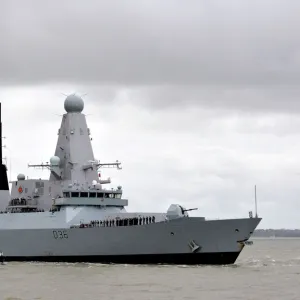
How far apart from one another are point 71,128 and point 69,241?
7.98m

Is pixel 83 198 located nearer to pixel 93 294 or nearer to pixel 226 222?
pixel 226 222

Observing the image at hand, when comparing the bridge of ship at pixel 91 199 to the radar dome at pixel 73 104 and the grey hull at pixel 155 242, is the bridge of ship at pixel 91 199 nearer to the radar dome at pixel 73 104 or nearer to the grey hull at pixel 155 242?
the grey hull at pixel 155 242

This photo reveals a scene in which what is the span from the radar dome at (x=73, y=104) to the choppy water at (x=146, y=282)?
35.7 ft

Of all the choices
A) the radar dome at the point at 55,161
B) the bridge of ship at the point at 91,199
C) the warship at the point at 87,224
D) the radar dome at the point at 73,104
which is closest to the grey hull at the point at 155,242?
the warship at the point at 87,224

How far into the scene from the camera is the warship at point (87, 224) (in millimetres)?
43438

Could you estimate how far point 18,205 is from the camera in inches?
2012

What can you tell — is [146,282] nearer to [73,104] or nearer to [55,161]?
[55,161]

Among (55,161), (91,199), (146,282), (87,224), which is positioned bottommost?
(146,282)

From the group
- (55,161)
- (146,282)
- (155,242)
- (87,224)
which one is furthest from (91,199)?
(146,282)

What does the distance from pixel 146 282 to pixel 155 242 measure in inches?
320

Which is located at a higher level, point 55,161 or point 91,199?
point 55,161

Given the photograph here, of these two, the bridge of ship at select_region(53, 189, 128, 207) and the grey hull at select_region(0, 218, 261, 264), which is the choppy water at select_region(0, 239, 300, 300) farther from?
the bridge of ship at select_region(53, 189, 128, 207)

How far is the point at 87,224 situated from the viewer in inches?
1871

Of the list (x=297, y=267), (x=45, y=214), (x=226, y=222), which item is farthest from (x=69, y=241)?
(x=297, y=267)
